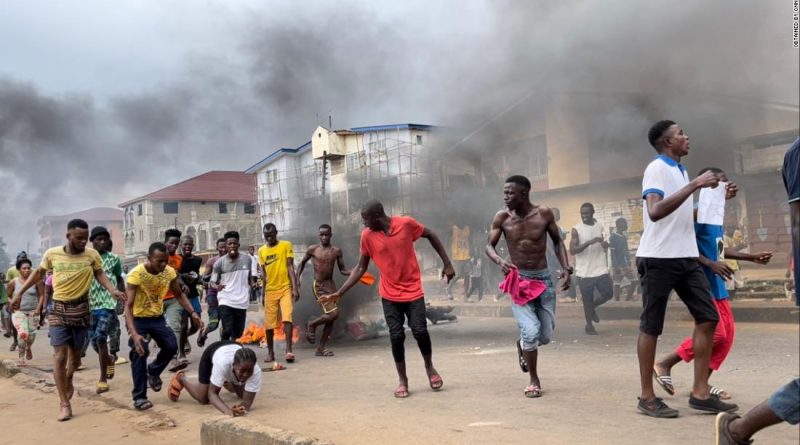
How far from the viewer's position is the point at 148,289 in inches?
205

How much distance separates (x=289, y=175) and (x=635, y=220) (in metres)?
10.3

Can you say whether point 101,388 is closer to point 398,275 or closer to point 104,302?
point 104,302

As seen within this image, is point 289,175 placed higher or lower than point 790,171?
higher

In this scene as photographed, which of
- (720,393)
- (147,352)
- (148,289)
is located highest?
(148,289)

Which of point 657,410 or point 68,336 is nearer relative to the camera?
point 657,410

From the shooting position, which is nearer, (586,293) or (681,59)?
(586,293)

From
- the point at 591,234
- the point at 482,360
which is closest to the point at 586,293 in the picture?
the point at 591,234

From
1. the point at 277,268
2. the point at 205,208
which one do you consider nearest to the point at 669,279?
the point at 277,268

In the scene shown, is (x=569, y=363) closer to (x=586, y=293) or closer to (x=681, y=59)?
(x=586, y=293)

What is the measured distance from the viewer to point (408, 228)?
490cm

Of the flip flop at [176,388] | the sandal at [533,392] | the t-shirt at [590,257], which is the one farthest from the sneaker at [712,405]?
the t-shirt at [590,257]

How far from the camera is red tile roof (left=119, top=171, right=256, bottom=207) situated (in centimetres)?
2947

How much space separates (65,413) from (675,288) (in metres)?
4.24

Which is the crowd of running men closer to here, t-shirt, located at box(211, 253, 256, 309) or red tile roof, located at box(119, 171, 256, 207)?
t-shirt, located at box(211, 253, 256, 309)
